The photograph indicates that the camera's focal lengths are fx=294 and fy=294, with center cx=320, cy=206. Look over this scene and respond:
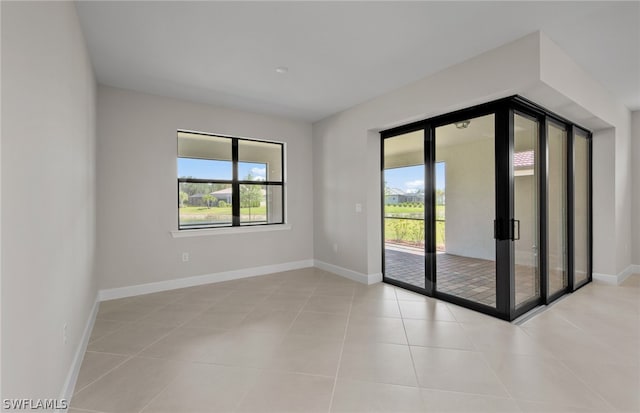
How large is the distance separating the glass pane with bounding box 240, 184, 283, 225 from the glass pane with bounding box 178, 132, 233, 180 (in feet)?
1.45

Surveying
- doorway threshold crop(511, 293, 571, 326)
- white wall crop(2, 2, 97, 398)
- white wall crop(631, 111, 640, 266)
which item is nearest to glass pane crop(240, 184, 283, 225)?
white wall crop(2, 2, 97, 398)

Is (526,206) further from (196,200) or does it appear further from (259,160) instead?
(196,200)

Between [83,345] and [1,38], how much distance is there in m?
2.37

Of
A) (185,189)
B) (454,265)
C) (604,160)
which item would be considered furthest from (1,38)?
(604,160)

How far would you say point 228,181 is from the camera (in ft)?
15.6

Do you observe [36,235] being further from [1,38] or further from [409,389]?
[409,389]

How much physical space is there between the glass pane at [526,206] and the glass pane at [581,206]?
125 cm

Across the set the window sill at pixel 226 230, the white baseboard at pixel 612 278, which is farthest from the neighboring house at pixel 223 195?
the white baseboard at pixel 612 278

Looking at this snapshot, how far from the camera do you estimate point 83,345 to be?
2.44 metres

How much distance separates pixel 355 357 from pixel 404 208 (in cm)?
237

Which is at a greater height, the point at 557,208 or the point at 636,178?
the point at 636,178

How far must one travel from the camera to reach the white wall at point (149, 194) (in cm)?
369

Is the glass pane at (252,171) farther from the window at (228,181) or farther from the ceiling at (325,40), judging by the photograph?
the ceiling at (325,40)

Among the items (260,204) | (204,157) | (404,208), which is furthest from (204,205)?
(404,208)
